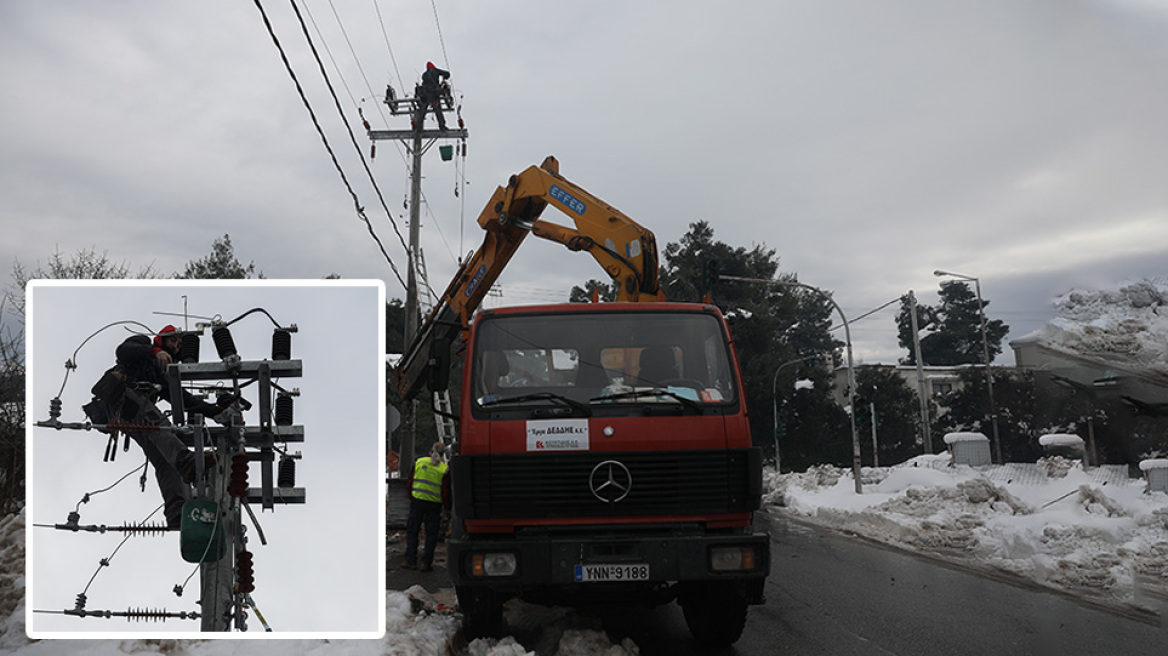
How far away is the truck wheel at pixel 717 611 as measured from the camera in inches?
230

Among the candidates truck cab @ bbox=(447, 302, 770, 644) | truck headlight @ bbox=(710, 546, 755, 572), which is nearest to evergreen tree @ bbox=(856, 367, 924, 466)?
truck cab @ bbox=(447, 302, 770, 644)

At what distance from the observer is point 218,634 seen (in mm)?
2523

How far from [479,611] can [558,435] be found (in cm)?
146

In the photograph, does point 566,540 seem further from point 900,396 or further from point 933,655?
point 900,396

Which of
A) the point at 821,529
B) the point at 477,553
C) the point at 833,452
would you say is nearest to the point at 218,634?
the point at 477,553

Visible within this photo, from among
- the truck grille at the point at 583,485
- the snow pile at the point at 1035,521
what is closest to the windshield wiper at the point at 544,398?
the truck grille at the point at 583,485

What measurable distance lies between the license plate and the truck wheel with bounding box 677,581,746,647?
32.6 inches

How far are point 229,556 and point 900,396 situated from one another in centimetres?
5213

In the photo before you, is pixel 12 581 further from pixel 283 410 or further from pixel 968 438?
pixel 968 438

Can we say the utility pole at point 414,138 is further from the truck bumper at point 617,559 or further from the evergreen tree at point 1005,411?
the evergreen tree at point 1005,411

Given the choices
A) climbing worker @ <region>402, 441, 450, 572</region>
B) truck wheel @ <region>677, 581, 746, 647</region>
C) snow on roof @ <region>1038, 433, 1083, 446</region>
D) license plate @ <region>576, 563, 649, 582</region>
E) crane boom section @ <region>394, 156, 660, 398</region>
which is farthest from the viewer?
snow on roof @ <region>1038, 433, 1083, 446</region>

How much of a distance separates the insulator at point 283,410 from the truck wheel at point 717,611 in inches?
155

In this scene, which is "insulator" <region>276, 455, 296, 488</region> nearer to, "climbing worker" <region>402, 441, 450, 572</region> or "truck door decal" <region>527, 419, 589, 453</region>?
"truck door decal" <region>527, 419, 589, 453</region>

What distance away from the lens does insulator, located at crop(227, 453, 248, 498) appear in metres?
2.76
